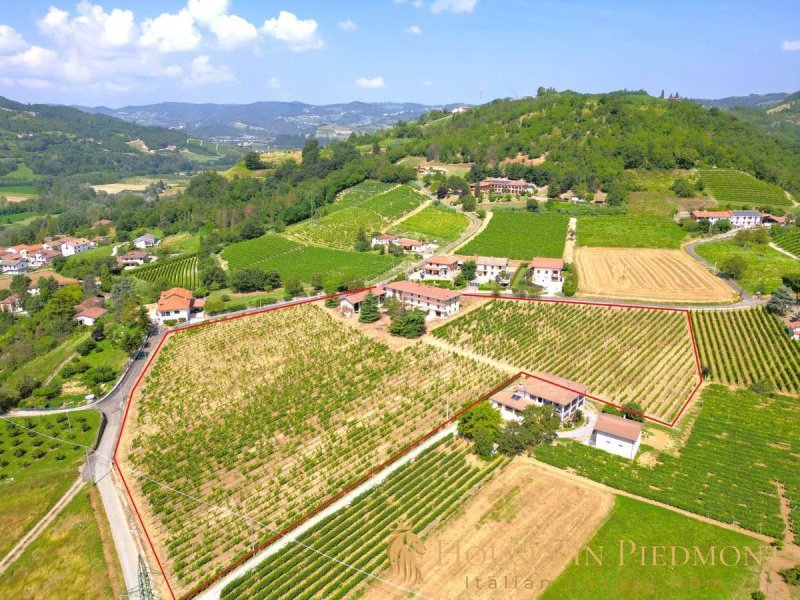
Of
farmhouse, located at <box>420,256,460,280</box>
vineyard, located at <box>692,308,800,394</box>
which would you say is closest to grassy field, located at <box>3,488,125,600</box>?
farmhouse, located at <box>420,256,460,280</box>

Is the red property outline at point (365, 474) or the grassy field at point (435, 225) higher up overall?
the grassy field at point (435, 225)

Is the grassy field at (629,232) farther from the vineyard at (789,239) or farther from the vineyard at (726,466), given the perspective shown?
the vineyard at (726,466)

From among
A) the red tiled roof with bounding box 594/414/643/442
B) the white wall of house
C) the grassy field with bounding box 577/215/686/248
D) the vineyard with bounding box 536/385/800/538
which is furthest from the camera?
the grassy field with bounding box 577/215/686/248

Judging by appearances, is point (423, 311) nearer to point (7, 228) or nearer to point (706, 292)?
point (706, 292)

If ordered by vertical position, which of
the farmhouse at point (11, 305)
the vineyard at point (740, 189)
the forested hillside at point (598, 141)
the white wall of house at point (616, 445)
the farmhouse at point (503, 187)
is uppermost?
the forested hillside at point (598, 141)

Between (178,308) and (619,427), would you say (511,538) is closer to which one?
(619,427)

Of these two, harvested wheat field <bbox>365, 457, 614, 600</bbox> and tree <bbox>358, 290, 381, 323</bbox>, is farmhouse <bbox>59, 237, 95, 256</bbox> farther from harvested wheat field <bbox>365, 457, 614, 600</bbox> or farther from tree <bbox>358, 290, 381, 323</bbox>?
harvested wheat field <bbox>365, 457, 614, 600</bbox>

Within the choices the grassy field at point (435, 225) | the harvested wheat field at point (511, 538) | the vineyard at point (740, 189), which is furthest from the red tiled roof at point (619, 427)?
the vineyard at point (740, 189)
